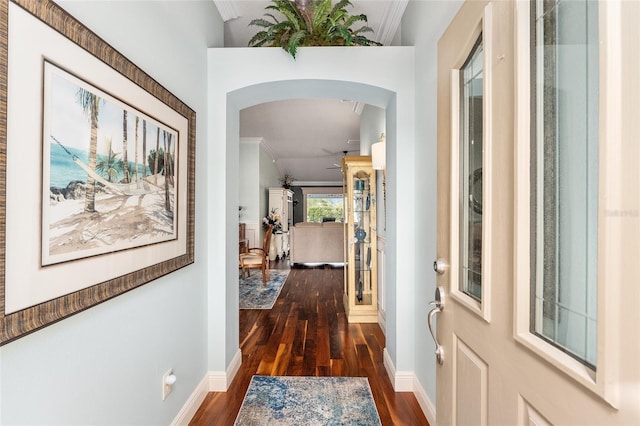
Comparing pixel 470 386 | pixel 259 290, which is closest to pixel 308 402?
pixel 470 386

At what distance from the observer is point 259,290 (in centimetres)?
479

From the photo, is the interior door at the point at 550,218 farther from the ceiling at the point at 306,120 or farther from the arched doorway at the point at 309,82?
the ceiling at the point at 306,120

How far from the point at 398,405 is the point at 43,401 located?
1.81 metres

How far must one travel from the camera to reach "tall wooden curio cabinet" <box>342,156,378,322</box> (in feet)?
11.4

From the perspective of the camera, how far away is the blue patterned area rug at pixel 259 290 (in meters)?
4.11

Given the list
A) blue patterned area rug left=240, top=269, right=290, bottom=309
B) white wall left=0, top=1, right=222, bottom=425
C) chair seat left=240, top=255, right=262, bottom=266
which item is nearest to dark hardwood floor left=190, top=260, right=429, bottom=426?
blue patterned area rug left=240, top=269, right=290, bottom=309

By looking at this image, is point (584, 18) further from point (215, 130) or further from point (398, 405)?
point (398, 405)

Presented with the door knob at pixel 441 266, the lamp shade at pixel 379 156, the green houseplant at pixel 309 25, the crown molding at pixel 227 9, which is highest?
the crown molding at pixel 227 9

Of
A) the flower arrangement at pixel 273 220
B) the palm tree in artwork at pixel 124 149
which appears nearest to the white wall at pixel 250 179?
the flower arrangement at pixel 273 220

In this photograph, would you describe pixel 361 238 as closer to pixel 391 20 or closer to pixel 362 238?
pixel 362 238

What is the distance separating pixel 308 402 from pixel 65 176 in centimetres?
182

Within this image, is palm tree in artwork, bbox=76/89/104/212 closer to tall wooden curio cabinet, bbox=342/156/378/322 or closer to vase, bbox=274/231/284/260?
tall wooden curio cabinet, bbox=342/156/378/322

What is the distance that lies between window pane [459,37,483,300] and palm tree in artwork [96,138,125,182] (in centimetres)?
121

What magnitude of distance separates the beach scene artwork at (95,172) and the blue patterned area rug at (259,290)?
9.26 ft
